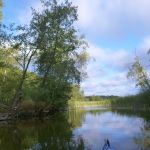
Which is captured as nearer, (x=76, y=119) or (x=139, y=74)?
(x=76, y=119)

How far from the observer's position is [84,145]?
19.0 meters

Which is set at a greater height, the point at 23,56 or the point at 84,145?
the point at 23,56

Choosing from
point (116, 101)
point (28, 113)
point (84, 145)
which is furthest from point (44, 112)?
point (84, 145)

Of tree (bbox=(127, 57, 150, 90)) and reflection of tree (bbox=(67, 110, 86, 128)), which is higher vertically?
tree (bbox=(127, 57, 150, 90))

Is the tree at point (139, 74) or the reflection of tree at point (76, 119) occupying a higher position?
the tree at point (139, 74)

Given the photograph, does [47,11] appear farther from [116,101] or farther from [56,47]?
[116,101]

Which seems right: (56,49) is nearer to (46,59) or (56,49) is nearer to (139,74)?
(46,59)

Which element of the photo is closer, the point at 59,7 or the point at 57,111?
the point at 59,7

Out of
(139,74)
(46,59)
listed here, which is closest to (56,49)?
(46,59)

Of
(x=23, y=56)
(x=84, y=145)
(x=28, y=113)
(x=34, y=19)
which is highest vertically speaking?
(x=34, y=19)

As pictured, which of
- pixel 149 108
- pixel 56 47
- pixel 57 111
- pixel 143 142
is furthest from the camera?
pixel 57 111

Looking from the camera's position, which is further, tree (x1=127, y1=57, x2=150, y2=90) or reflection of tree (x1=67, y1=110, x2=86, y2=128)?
tree (x1=127, y1=57, x2=150, y2=90)

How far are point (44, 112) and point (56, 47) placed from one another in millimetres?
8864

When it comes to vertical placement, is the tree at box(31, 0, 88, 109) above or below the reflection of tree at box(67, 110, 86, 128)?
above
